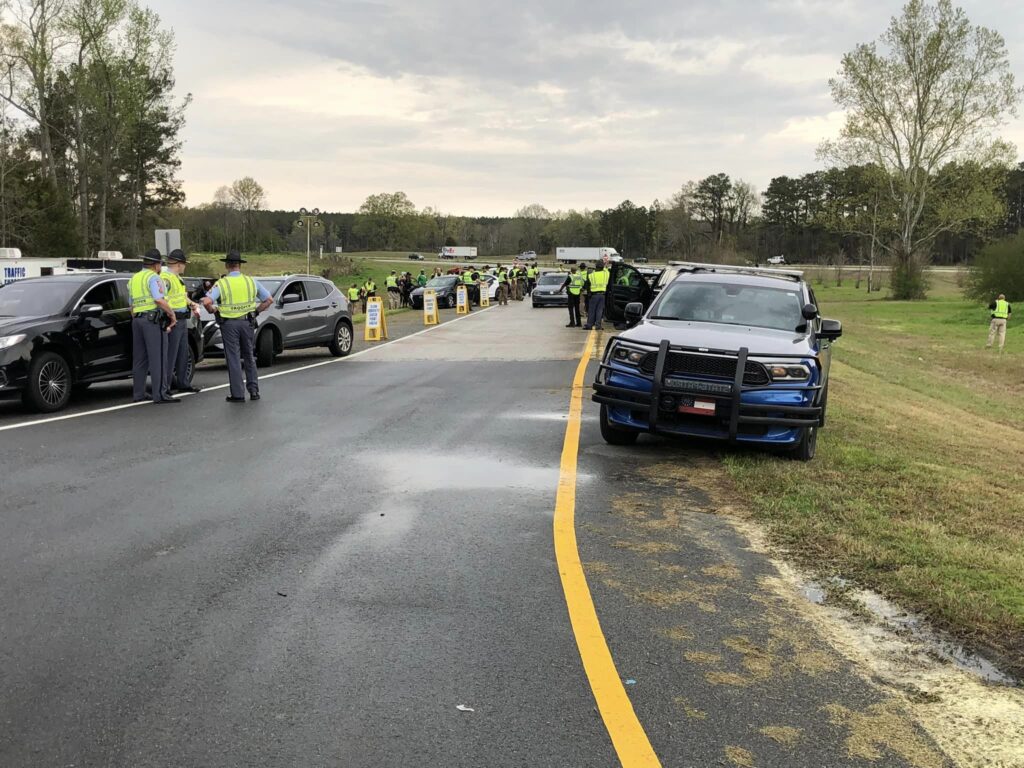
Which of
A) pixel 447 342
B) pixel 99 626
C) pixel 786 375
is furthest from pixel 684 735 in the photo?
pixel 447 342

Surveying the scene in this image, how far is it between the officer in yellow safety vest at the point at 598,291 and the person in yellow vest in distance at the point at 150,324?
13.6 m

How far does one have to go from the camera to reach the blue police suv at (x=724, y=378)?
735 centimetres

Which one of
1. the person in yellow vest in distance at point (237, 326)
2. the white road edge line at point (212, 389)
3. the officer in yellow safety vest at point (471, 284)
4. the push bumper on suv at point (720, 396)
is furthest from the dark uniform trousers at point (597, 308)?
the push bumper on suv at point (720, 396)

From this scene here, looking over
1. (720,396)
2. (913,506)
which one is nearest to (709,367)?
(720,396)

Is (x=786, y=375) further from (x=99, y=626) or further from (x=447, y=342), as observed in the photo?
(x=447, y=342)

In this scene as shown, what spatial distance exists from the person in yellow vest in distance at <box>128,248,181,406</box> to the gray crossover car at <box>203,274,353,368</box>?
174 inches

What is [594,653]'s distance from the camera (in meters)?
3.79

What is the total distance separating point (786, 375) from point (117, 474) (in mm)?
5694

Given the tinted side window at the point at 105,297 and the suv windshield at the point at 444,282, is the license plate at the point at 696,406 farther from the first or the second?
the suv windshield at the point at 444,282

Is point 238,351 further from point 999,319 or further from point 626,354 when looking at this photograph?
point 999,319

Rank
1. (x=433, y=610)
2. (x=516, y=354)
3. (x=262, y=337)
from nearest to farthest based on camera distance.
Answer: (x=433, y=610) → (x=262, y=337) → (x=516, y=354)

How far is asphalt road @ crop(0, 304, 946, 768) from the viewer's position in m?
3.10

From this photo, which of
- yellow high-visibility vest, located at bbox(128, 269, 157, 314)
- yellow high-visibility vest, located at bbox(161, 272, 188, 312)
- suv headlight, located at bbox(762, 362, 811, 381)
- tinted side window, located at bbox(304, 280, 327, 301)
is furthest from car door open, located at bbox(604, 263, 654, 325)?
suv headlight, located at bbox(762, 362, 811, 381)

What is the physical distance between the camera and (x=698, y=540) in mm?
5496
